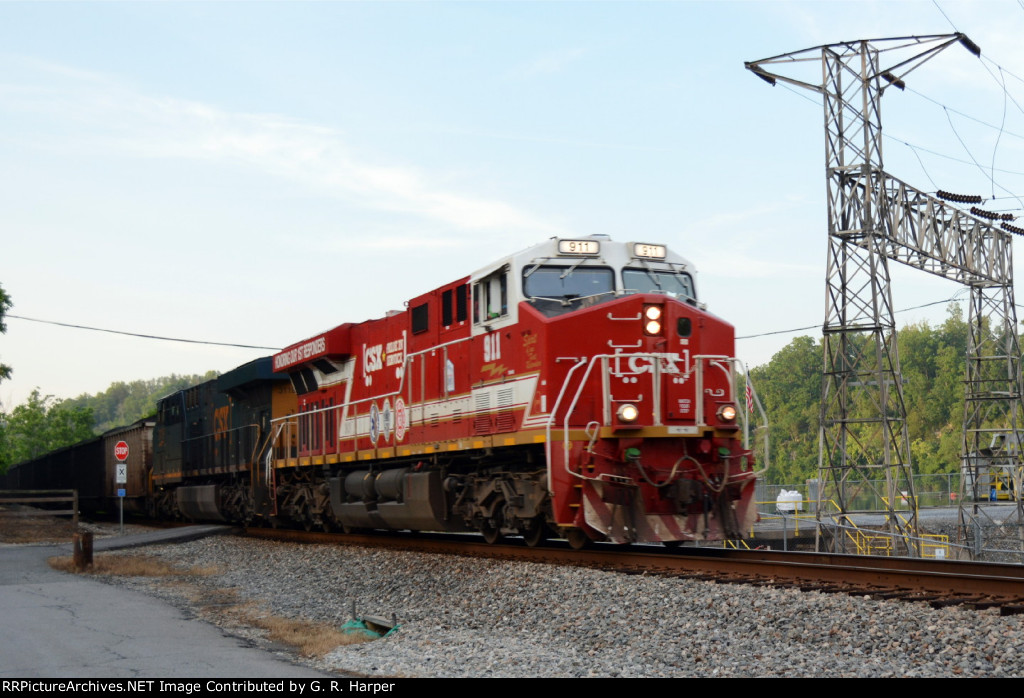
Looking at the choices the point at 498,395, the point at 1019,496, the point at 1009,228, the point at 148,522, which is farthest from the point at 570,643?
the point at 148,522

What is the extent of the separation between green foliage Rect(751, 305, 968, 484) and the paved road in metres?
70.4

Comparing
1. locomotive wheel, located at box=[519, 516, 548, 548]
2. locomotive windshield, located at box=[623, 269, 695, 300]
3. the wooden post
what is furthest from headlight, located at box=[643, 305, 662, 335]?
the wooden post

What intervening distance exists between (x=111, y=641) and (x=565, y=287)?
707cm

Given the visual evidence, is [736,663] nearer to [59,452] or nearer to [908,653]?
[908,653]

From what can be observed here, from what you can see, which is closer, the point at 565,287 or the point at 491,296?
the point at 565,287

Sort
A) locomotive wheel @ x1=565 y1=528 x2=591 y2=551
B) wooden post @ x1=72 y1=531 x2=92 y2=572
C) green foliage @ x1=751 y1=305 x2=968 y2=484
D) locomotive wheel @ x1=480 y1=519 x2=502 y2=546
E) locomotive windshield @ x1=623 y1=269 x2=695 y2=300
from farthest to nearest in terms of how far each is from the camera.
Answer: green foliage @ x1=751 y1=305 x2=968 y2=484
wooden post @ x1=72 y1=531 x2=92 y2=572
locomotive wheel @ x1=480 y1=519 x2=502 y2=546
locomotive windshield @ x1=623 y1=269 x2=695 y2=300
locomotive wheel @ x1=565 y1=528 x2=591 y2=551

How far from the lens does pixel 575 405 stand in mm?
12461

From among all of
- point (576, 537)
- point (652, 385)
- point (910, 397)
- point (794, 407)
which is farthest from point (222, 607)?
point (794, 407)

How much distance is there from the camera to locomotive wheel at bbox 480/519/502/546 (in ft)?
48.4

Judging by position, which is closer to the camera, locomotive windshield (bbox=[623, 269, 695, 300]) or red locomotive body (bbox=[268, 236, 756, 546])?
red locomotive body (bbox=[268, 236, 756, 546])

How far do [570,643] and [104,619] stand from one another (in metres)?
4.54

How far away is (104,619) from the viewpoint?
9.90m

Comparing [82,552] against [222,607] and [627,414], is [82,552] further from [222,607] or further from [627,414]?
[627,414]

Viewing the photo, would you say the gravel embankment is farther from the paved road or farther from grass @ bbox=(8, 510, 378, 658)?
the paved road
